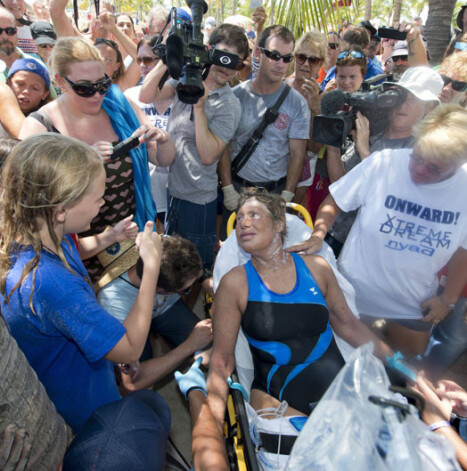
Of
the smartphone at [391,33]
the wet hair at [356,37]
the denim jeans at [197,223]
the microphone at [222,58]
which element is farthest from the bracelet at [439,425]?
the wet hair at [356,37]

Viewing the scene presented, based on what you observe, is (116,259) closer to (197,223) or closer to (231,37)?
(197,223)

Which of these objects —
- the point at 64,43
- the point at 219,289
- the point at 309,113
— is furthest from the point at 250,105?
the point at 219,289

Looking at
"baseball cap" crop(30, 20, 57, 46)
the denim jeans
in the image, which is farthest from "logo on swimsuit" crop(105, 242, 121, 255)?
"baseball cap" crop(30, 20, 57, 46)

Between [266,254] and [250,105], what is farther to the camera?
[250,105]

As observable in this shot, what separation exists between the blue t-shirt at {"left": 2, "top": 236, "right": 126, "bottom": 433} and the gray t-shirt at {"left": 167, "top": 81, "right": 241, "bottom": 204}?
5.38ft

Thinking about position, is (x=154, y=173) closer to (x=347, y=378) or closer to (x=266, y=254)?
(x=266, y=254)

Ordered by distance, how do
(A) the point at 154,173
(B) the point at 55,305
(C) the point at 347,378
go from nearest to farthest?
(C) the point at 347,378 < (B) the point at 55,305 < (A) the point at 154,173

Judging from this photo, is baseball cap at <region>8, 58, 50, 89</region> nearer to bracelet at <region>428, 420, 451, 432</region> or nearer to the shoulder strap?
the shoulder strap

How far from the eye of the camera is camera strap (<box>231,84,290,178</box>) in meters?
3.07

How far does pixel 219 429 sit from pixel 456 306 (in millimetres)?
1708

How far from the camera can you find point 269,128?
3.13m

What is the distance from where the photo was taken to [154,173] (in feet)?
11.1

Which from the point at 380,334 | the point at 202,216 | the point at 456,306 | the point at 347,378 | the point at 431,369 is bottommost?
the point at 431,369

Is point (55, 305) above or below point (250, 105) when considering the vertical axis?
below
